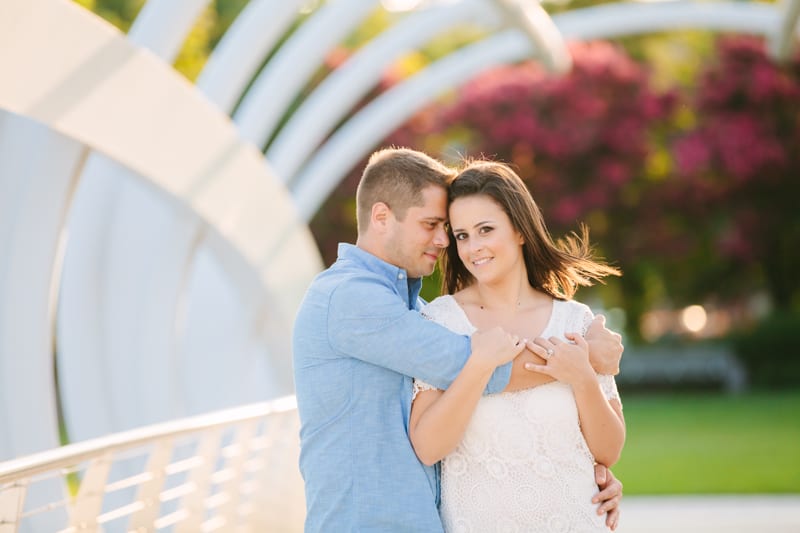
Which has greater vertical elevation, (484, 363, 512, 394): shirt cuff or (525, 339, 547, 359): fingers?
(525, 339, 547, 359): fingers

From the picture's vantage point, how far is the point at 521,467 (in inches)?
144

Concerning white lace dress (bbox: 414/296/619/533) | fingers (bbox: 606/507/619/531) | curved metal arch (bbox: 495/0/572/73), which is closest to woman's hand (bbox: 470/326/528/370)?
white lace dress (bbox: 414/296/619/533)

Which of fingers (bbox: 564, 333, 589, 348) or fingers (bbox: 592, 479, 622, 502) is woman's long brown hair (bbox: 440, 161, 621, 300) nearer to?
fingers (bbox: 564, 333, 589, 348)

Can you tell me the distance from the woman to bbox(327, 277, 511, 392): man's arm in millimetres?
83

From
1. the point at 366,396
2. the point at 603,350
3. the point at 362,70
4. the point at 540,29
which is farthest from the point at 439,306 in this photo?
the point at 540,29

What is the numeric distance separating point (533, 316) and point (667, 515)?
6.84 metres

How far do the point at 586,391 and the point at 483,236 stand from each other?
2.08 ft

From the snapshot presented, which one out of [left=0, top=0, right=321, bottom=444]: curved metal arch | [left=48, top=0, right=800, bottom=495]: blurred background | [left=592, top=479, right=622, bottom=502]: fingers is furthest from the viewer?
[left=48, top=0, right=800, bottom=495]: blurred background

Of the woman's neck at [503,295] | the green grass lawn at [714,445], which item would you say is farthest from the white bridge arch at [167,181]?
the green grass lawn at [714,445]

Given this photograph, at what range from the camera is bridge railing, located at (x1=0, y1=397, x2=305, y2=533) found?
12.0 feet

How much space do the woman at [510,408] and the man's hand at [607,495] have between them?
30 mm

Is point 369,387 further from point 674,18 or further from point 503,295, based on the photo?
point 674,18

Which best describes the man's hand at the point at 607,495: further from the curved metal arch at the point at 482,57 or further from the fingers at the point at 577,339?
the curved metal arch at the point at 482,57

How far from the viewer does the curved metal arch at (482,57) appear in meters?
12.7
